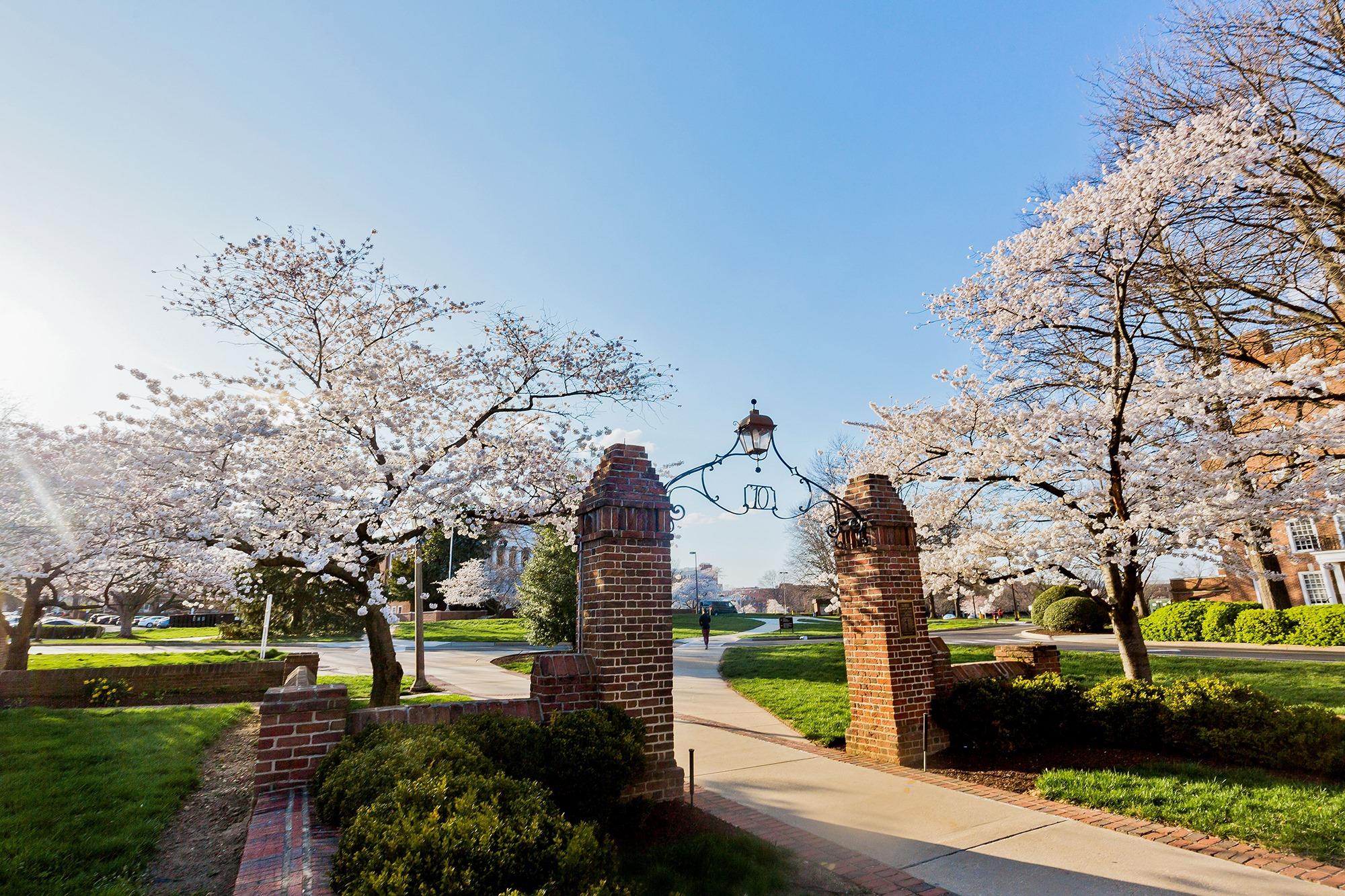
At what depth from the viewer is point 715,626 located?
43219 mm

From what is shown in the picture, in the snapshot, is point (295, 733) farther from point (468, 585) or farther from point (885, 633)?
point (468, 585)

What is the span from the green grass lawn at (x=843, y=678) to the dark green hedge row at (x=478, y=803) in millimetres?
4934

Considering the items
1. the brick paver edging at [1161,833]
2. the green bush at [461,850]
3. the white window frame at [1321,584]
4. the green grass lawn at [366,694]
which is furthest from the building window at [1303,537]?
the green bush at [461,850]

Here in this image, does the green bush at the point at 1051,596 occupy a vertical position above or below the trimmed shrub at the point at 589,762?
above

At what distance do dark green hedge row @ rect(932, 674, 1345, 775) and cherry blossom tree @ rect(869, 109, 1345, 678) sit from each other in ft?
4.29

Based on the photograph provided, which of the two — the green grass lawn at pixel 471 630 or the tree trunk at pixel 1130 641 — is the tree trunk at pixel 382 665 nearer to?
the tree trunk at pixel 1130 641

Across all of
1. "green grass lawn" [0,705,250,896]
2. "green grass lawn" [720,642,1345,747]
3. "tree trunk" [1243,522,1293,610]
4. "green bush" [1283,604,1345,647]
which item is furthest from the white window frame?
"green grass lawn" [0,705,250,896]

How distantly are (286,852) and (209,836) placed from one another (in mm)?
2221

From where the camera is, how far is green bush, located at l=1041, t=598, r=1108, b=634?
86.5ft

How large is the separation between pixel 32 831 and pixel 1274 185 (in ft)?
52.6

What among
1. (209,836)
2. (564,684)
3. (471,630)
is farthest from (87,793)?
(471,630)

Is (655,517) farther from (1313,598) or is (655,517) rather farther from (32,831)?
(1313,598)

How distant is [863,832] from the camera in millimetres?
5301

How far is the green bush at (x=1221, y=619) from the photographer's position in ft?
74.4
